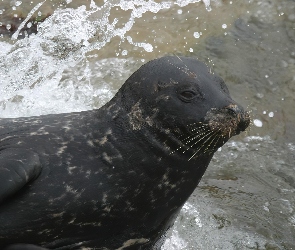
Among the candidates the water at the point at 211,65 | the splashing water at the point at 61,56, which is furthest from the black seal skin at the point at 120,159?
the splashing water at the point at 61,56

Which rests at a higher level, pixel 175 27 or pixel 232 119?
pixel 232 119

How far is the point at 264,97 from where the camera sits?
313 inches

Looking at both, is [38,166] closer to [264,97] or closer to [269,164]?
[269,164]

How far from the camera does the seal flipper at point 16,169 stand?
3.82 m

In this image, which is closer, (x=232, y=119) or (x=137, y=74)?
(x=232, y=119)

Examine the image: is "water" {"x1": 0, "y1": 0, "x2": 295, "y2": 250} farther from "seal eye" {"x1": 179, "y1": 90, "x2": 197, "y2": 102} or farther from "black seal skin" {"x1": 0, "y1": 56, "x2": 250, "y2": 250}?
"seal eye" {"x1": 179, "y1": 90, "x2": 197, "y2": 102}

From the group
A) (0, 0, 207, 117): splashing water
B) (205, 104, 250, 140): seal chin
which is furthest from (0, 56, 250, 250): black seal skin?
(0, 0, 207, 117): splashing water

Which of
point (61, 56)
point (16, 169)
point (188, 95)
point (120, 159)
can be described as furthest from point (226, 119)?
point (61, 56)

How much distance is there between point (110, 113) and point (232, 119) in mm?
887

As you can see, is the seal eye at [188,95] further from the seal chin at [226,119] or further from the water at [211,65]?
the water at [211,65]

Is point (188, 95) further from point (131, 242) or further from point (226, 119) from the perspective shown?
point (131, 242)

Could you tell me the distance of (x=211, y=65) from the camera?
826 cm

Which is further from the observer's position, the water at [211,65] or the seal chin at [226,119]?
the water at [211,65]

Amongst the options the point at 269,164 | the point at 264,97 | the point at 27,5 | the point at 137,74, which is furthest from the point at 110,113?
the point at 27,5
